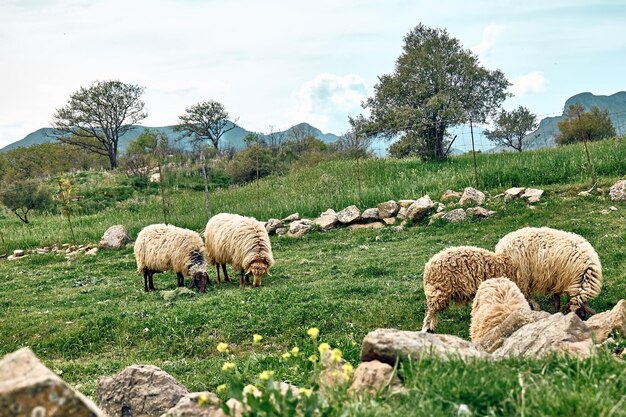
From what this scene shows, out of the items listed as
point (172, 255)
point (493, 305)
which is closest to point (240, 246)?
point (172, 255)

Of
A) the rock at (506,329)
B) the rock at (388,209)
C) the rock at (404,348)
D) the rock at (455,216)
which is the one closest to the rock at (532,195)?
the rock at (455,216)

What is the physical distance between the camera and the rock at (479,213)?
1611cm

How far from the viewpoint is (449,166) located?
25.4 meters

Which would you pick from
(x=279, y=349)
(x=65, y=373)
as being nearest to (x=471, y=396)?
(x=279, y=349)

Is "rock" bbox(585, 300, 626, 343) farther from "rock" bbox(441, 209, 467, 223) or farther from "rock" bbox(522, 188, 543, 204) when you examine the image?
"rock" bbox(522, 188, 543, 204)

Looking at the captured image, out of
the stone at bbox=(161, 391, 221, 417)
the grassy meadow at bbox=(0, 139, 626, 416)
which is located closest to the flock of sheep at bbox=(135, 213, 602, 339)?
the grassy meadow at bbox=(0, 139, 626, 416)

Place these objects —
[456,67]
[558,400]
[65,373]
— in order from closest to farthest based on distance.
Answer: [558,400]
[65,373]
[456,67]

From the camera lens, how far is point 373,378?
3.65 m

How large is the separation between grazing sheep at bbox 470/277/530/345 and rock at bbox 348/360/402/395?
274 cm

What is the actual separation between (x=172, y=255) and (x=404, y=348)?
9.78 m

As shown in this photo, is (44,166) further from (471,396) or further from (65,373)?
(471,396)

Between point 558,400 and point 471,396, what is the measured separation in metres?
0.49

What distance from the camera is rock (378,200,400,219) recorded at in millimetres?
18297

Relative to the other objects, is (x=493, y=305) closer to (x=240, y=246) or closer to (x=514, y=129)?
(x=240, y=246)
